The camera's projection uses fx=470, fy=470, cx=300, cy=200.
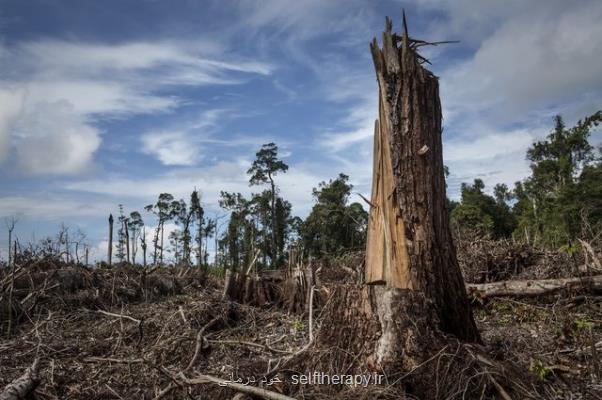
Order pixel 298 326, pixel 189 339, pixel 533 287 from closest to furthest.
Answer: pixel 189 339 < pixel 298 326 < pixel 533 287

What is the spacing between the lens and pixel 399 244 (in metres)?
4.34

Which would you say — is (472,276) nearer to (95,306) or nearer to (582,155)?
(95,306)

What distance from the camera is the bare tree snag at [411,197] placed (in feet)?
14.0

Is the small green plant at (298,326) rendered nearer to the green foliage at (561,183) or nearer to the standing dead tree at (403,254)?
the standing dead tree at (403,254)

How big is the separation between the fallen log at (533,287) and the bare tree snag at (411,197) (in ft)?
11.2

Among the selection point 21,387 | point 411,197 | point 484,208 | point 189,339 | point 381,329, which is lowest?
point 21,387

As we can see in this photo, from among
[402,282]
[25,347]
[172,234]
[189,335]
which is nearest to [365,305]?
[402,282]

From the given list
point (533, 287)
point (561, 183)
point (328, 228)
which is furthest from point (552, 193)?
point (533, 287)

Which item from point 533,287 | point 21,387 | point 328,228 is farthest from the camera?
point 328,228

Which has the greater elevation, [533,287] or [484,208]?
[484,208]

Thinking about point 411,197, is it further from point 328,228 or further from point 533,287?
point 328,228

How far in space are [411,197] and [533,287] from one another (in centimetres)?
426

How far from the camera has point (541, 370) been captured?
3.99 meters

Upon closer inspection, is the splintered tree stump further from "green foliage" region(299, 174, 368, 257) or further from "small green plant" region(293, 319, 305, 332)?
"green foliage" region(299, 174, 368, 257)
